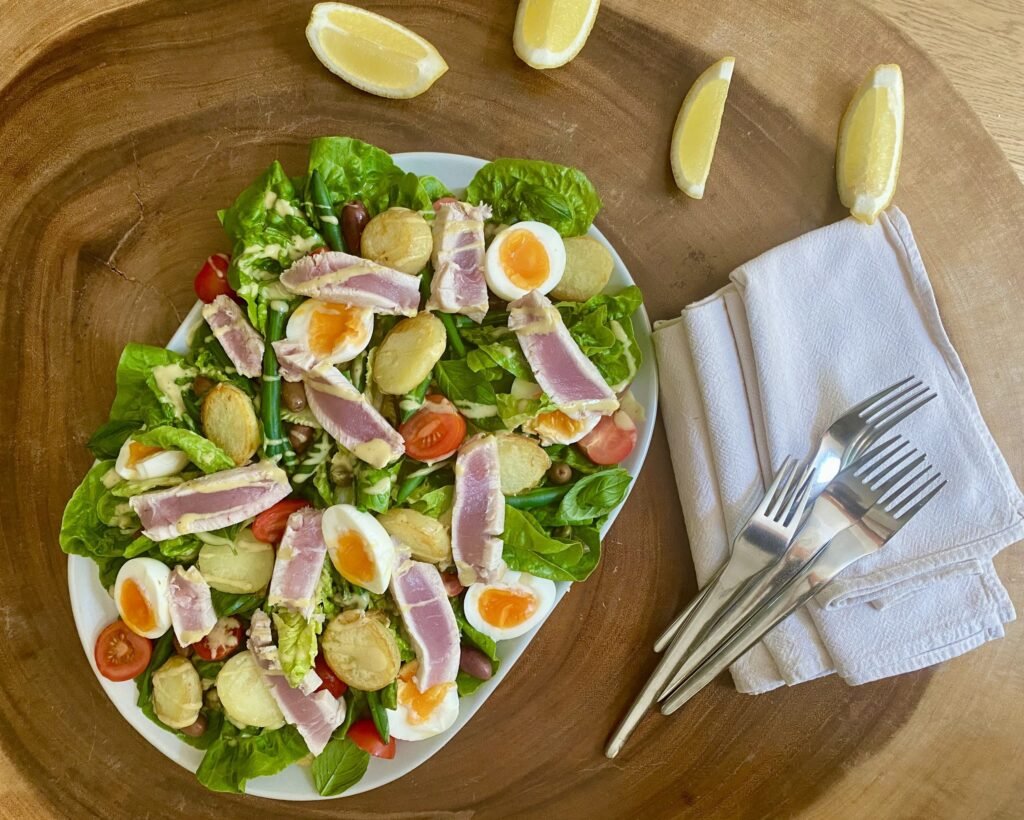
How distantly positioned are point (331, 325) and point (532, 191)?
67 cm

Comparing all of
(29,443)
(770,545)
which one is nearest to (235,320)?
(29,443)

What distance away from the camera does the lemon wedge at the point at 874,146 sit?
7.05 feet

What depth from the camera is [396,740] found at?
213 cm

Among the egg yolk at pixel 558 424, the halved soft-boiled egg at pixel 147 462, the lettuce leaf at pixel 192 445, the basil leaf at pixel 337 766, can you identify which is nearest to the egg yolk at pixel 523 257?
the egg yolk at pixel 558 424

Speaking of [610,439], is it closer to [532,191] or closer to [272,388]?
[532,191]

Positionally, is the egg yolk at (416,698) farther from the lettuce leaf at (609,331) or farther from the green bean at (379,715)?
the lettuce leaf at (609,331)

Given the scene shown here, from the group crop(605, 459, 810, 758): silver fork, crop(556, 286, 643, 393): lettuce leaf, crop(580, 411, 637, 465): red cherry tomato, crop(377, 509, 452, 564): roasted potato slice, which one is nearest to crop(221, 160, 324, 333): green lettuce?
crop(377, 509, 452, 564): roasted potato slice

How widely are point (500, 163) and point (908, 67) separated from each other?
132 cm

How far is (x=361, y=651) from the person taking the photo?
6.56ft

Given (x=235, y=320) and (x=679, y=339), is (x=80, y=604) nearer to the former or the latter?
(x=235, y=320)

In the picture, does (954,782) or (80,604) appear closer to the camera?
(80,604)

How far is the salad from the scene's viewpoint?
1.95 m

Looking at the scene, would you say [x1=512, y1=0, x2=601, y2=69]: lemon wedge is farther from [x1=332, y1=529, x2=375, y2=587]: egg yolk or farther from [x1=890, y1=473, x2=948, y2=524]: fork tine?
[x1=890, y1=473, x2=948, y2=524]: fork tine

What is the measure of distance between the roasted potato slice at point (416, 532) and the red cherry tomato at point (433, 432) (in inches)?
6.3
